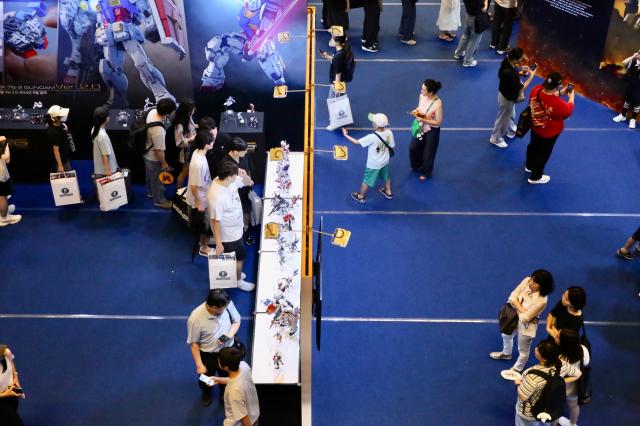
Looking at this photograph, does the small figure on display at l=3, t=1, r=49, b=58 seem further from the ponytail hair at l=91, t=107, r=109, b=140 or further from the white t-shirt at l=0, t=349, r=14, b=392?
the white t-shirt at l=0, t=349, r=14, b=392

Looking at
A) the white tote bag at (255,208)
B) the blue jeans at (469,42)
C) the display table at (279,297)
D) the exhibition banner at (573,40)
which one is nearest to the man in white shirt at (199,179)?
the white tote bag at (255,208)

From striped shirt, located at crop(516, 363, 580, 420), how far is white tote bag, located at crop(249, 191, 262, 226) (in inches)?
153

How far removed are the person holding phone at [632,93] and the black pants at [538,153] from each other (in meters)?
2.05

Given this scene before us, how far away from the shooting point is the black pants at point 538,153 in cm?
955

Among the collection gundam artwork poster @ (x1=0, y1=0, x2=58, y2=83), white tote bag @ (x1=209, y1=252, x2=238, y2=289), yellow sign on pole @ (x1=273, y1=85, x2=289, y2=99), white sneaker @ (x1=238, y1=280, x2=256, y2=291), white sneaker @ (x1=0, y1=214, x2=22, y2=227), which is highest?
gundam artwork poster @ (x1=0, y1=0, x2=58, y2=83)

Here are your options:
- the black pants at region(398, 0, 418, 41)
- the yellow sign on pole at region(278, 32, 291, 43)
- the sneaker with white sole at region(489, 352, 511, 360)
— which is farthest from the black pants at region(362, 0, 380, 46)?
the sneaker with white sole at region(489, 352, 511, 360)

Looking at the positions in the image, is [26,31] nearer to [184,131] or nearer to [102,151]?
[102,151]

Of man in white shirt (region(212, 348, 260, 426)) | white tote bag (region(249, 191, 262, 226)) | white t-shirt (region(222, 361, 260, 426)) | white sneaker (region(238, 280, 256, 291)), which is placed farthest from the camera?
white tote bag (region(249, 191, 262, 226))

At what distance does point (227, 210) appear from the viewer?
7.33m

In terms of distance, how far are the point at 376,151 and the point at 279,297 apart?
2.55 m

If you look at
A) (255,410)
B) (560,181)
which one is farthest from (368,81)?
(255,410)

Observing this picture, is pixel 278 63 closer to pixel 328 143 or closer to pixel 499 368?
pixel 328 143

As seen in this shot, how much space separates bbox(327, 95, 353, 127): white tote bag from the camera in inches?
418

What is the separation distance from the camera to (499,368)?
7.39m
